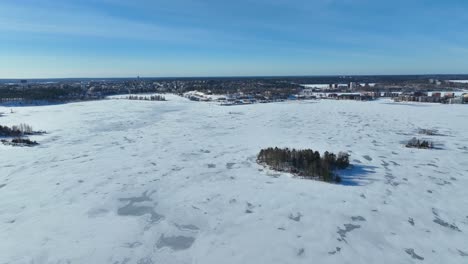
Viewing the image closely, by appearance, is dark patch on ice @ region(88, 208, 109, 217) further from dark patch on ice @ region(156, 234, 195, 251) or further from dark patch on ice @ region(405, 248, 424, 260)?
dark patch on ice @ region(405, 248, 424, 260)

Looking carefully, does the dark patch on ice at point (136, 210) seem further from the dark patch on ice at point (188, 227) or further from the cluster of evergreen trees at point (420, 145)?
the cluster of evergreen trees at point (420, 145)

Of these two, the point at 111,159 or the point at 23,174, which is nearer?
the point at 23,174

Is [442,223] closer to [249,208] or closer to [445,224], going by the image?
[445,224]

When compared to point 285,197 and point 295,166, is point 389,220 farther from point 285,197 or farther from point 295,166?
point 295,166

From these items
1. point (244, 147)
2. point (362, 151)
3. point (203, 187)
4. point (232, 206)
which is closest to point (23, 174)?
point (203, 187)

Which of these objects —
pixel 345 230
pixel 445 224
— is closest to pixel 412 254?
pixel 345 230

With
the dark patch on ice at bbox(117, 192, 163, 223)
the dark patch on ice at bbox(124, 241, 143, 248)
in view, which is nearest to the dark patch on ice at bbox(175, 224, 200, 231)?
the dark patch on ice at bbox(117, 192, 163, 223)
